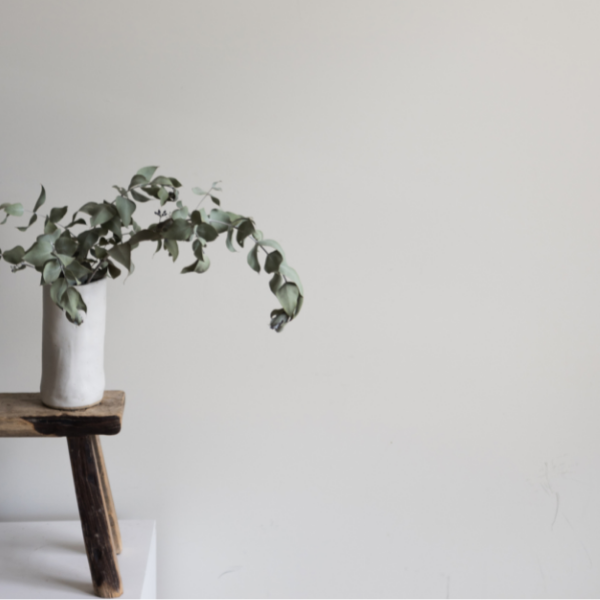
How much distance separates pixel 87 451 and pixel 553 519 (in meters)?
0.90

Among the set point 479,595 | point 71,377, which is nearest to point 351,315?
point 71,377

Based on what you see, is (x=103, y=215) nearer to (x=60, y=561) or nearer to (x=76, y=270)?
(x=76, y=270)

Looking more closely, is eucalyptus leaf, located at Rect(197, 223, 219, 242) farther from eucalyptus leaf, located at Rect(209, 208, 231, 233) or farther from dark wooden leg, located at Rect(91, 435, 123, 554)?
dark wooden leg, located at Rect(91, 435, 123, 554)

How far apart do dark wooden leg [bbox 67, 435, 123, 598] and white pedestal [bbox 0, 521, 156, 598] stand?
3 centimetres

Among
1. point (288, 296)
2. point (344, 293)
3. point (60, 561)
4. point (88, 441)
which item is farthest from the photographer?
point (344, 293)

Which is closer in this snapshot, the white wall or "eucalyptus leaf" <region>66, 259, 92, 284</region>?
"eucalyptus leaf" <region>66, 259, 92, 284</region>

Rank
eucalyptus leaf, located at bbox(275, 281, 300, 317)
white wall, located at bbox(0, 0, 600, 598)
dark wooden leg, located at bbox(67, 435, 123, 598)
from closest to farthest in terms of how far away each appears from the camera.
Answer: eucalyptus leaf, located at bbox(275, 281, 300, 317) → dark wooden leg, located at bbox(67, 435, 123, 598) → white wall, located at bbox(0, 0, 600, 598)

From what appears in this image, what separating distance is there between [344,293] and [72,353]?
484 millimetres

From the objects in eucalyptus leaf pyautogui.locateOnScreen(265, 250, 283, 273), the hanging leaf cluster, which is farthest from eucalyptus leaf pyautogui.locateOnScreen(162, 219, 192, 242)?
eucalyptus leaf pyautogui.locateOnScreen(265, 250, 283, 273)

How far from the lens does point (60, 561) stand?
2.90 ft

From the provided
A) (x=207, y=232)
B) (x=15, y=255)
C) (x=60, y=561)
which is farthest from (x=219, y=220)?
(x=60, y=561)

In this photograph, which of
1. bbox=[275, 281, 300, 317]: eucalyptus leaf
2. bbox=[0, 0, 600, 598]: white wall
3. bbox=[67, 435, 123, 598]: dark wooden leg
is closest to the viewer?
bbox=[275, 281, 300, 317]: eucalyptus leaf

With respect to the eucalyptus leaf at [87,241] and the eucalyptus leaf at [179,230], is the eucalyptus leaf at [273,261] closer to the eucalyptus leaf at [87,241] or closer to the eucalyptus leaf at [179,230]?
the eucalyptus leaf at [179,230]

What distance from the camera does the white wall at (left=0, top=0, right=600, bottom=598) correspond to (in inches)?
37.0
